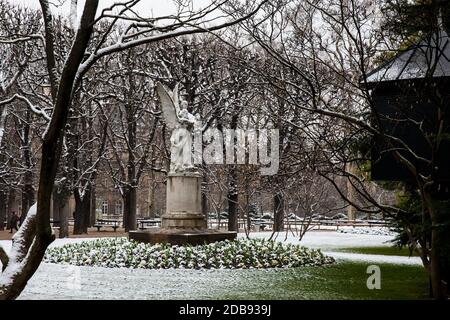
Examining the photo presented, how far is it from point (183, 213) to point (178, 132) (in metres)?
2.74

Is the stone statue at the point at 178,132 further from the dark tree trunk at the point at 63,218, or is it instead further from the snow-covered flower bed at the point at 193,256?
the dark tree trunk at the point at 63,218

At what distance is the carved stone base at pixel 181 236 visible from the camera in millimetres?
17594

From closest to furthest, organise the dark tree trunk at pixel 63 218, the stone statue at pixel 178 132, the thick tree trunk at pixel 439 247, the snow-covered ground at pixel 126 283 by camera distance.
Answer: the thick tree trunk at pixel 439 247
the snow-covered ground at pixel 126 283
the stone statue at pixel 178 132
the dark tree trunk at pixel 63 218

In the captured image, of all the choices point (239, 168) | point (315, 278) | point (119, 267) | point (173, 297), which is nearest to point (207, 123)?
point (239, 168)

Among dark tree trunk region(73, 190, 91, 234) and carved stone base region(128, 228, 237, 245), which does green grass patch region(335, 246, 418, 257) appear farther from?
dark tree trunk region(73, 190, 91, 234)

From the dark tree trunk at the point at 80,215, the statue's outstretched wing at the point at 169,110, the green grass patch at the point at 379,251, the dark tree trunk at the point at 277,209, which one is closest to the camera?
the statue's outstretched wing at the point at 169,110

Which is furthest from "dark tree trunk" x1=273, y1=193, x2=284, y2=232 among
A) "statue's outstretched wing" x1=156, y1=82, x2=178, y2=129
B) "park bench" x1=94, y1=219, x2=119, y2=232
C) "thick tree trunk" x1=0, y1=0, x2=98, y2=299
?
"thick tree trunk" x1=0, y1=0, x2=98, y2=299

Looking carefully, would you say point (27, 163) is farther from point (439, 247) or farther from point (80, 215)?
point (439, 247)

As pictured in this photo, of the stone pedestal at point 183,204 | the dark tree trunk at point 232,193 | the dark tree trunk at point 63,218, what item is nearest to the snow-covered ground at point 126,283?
the stone pedestal at point 183,204

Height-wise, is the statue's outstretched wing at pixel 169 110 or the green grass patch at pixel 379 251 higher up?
the statue's outstretched wing at pixel 169 110

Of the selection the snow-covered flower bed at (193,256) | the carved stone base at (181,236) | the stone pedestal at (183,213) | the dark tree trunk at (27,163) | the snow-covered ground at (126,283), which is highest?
the dark tree trunk at (27,163)

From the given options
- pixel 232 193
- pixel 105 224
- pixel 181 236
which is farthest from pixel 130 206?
pixel 181 236

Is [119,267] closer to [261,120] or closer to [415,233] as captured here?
[415,233]

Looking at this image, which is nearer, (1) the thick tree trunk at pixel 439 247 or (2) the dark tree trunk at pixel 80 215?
(1) the thick tree trunk at pixel 439 247
